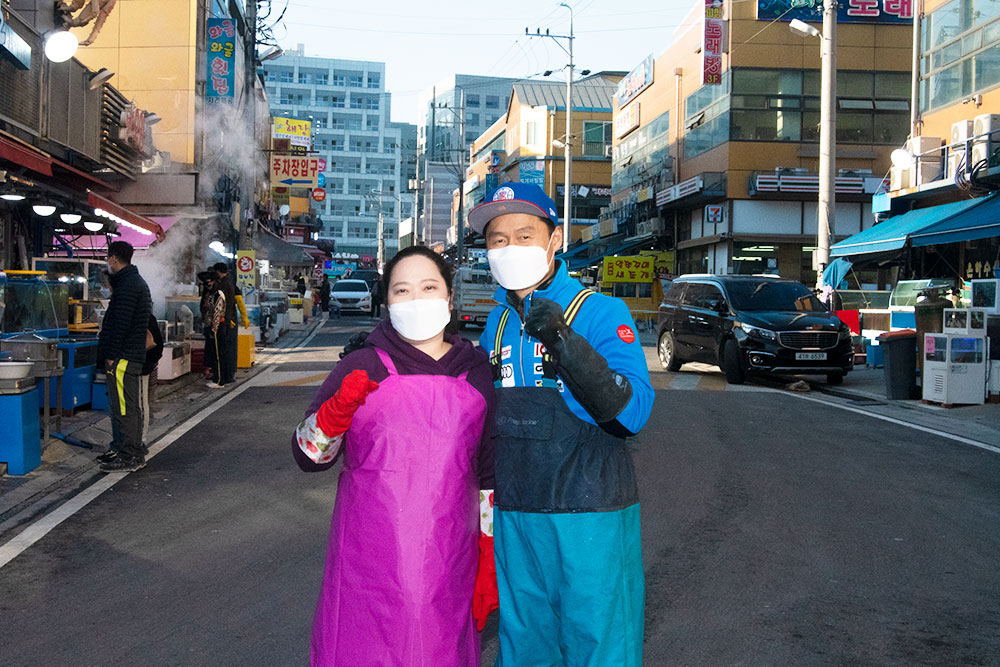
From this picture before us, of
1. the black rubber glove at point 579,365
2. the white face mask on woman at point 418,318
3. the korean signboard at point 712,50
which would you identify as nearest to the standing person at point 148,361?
the white face mask on woman at point 418,318

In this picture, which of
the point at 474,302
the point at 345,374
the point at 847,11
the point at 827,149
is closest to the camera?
the point at 345,374

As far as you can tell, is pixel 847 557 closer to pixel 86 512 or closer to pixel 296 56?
pixel 86 512

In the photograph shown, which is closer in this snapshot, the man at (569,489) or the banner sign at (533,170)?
the man at (569,489)

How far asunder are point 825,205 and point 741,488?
1333 cm

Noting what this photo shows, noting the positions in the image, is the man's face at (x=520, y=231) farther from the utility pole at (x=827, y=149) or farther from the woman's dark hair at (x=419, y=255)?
the utility pole at (x=827, y=149)

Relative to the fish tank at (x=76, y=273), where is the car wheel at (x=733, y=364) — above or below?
below

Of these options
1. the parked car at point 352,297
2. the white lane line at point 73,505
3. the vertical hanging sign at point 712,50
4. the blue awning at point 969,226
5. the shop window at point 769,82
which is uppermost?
the vertical hanging sign at point 712,50

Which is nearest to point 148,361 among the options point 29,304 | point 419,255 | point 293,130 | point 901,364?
point 29,304

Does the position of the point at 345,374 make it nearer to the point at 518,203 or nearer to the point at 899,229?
the point at 518,203

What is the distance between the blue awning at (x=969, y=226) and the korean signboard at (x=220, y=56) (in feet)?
62.9

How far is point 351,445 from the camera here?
2.73 metres

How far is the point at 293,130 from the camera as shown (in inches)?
2291

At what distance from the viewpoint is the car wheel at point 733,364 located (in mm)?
15180

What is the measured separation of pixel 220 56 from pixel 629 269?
16.2 metres
